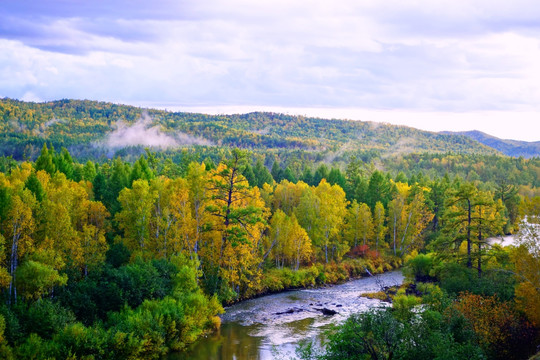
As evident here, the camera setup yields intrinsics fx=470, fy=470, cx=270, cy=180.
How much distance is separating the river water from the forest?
166cm

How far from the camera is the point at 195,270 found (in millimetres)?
42062

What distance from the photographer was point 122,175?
2352 inches

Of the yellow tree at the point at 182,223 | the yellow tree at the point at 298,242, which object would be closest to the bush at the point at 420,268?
the yellow tree at the point at 298,242

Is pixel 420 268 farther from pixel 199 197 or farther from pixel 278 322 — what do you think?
pixel 199 197

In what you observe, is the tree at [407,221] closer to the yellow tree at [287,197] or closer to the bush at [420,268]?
the bush at [420,268]

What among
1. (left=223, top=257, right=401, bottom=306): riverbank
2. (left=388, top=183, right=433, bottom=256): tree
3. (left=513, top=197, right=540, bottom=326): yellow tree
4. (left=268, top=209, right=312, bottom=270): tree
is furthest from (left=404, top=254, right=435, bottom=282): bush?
(left=513, top=197, right=540, bottom=326): yellow tree

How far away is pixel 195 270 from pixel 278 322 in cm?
876

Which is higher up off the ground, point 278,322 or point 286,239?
point 286,239

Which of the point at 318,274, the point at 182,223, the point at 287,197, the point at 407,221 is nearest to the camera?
the point at 182,223

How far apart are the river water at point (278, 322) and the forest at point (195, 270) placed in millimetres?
1662

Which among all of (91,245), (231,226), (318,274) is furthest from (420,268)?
(91,245)

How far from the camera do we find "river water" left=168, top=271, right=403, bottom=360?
114 feet

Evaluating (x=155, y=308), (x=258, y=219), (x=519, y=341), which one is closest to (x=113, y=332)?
(x=155, y=308)

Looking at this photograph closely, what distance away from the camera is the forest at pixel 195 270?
93.2 ft
